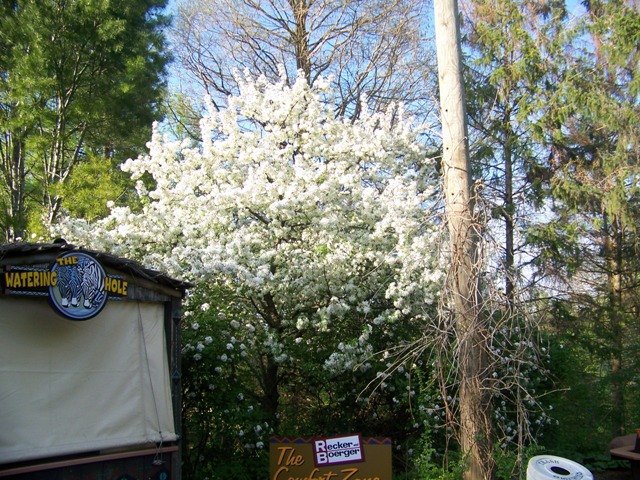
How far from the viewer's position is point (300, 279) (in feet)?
29.8

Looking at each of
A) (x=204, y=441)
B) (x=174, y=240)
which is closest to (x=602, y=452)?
(x=204, y=441)

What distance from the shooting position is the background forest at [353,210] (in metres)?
7.59

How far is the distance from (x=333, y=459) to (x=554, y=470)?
7.56ft

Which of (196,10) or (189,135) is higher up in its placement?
(196,10)

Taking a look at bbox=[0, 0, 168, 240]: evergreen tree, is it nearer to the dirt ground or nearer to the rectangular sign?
the rectangular sign

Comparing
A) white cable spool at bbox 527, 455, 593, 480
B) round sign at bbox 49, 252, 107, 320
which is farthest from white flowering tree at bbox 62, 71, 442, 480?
white cable spool at bbox 527, 455, 593, 480

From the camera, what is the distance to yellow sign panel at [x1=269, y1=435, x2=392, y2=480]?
251 inches

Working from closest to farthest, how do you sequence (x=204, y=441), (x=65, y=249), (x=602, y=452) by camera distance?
(x=65, y=249)
(x=204, y=441)
(x=602, y=452)

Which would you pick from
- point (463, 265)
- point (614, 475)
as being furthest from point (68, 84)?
point (614, 475)

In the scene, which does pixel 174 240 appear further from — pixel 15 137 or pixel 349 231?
pixel 15 137

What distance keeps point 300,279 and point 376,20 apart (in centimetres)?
1012

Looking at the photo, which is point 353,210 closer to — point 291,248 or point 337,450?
point 291,248

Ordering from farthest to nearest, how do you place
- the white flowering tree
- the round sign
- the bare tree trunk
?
1. the white flowering tree
2. the round sign
3. the bare tree trunk

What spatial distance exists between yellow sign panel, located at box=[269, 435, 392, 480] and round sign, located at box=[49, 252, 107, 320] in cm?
249
